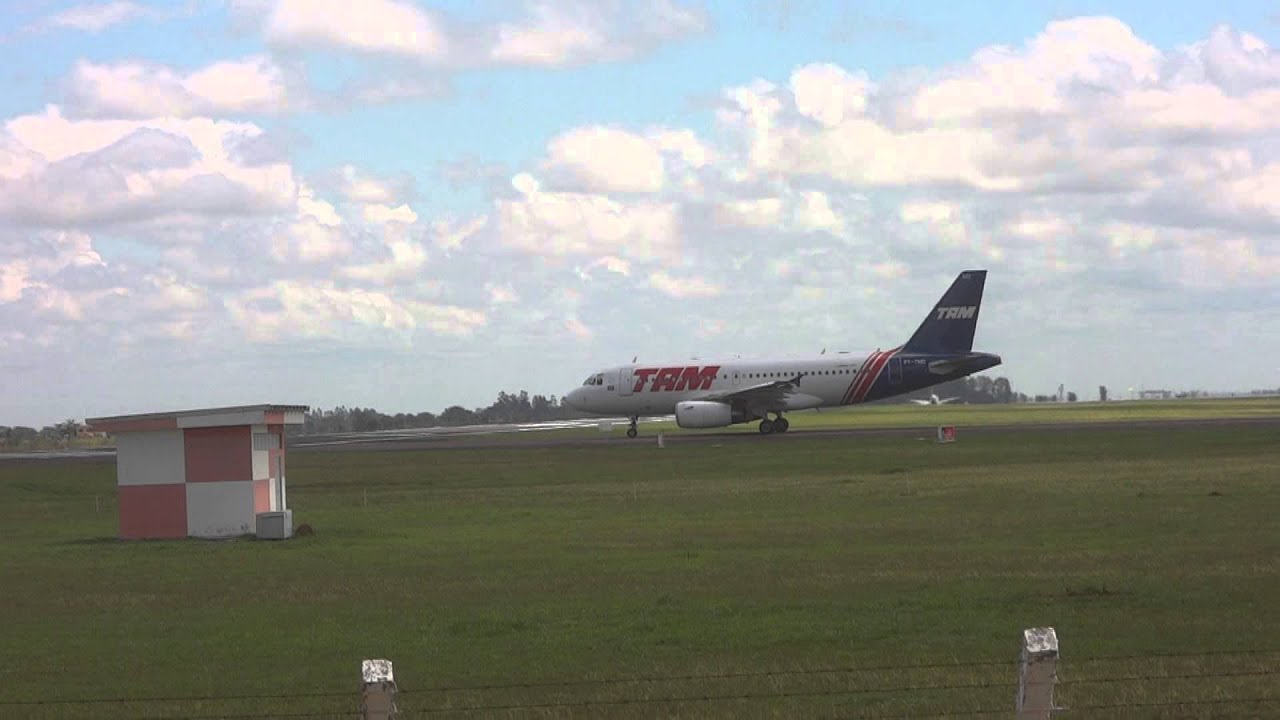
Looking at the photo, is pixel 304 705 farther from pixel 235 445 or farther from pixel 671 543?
pixel 235 445

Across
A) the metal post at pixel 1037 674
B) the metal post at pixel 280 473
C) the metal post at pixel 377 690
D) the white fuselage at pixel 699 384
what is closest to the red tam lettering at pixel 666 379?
the white fuselage at pixel 699 384

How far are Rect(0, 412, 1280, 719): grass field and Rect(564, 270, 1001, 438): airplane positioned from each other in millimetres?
32208

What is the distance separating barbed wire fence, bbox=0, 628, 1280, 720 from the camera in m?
13.1

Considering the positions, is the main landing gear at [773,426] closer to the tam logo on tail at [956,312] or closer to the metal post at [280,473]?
the tam logo on tail at [956,312]

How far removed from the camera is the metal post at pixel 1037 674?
871 cm

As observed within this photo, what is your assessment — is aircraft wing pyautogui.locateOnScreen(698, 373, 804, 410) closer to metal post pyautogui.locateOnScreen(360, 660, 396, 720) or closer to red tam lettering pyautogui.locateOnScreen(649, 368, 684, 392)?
red tam lettering pyautogui.locateOnScreen(649, 368, 684, 392)

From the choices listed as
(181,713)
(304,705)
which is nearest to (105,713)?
(181,713)

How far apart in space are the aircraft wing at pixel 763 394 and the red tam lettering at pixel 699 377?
951 millimetres

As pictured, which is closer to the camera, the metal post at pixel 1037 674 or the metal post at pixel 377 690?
the metal post at pixel 377 690

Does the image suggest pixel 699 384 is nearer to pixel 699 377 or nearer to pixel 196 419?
pixel 699 377

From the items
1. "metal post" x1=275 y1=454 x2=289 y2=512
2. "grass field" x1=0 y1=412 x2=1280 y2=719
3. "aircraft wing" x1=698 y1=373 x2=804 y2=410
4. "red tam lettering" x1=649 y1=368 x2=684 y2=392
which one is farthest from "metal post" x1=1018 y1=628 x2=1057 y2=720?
"red tam lettering" x1=649 y1=368 x2=684 y2=392

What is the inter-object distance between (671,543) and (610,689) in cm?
1326

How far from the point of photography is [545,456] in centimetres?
6362

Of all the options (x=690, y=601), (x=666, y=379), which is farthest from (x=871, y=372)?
(x=690, y=601)
